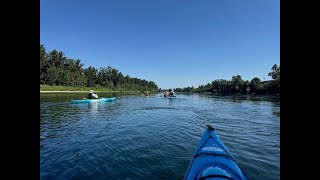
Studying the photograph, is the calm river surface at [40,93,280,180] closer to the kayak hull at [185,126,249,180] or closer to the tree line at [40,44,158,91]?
the kayak hull at [185,126,249,180]

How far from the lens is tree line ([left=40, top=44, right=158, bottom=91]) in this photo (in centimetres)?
9455

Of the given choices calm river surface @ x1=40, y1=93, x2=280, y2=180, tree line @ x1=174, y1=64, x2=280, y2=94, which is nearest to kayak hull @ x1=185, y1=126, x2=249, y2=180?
calm river surface @ x1=40, y1=93, x2=280, y2=180

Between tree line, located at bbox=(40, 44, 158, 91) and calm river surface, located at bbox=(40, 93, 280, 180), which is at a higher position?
tree line, located at bbox=(40, 44, 158, 91)

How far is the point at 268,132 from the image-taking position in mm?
15086

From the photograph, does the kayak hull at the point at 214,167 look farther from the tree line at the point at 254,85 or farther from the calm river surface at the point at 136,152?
the tree line at the point at 254,85

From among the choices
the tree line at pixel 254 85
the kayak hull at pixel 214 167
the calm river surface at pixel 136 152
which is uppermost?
the tree line at pixel 254 85

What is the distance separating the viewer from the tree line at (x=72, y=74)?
310 feet

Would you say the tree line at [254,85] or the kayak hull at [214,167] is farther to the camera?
the tree line at [254,85]

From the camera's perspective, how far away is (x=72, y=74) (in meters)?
112

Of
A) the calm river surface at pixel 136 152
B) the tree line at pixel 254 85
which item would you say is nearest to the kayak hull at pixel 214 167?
the calm river surface at pixel 136 152

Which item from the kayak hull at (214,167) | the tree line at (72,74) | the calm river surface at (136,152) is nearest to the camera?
the kayak hull at (214,167)
